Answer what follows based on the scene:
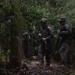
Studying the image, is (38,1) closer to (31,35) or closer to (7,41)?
(31,35)

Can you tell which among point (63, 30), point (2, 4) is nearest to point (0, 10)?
point (2, 4)

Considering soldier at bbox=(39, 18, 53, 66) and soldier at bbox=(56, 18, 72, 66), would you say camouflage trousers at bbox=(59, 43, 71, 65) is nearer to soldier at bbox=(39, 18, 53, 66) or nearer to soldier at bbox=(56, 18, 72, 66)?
soldier at bbox=(56, 18, 72, 66)

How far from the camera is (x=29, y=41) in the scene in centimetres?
1748

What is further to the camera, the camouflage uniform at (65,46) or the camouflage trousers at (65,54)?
the camouflage trousers at (65,54)

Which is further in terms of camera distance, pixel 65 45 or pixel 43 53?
pixel 65 45

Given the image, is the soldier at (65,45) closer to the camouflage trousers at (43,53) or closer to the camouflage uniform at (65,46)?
the camouflage uniform at (65,46)

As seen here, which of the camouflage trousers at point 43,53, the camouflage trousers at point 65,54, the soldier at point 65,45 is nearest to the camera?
the camouflage trousers at point 43,53

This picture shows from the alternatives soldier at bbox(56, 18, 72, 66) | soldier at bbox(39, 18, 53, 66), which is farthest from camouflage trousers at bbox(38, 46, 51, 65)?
soldier at bbox(56, 18, 72, 66)

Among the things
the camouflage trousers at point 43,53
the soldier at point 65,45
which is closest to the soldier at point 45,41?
the camouflage trousers at point 43,53

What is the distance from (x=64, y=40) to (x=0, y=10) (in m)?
4.19

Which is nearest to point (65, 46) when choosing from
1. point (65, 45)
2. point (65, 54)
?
point (65, 45)

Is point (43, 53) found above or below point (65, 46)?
below

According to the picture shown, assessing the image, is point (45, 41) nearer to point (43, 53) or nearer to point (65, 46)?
point (43, 53)

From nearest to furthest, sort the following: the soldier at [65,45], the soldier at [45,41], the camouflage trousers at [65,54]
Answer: the soldier at [45,41]
the soldier at [65,45]
the camouflage trousers at [65,54]
